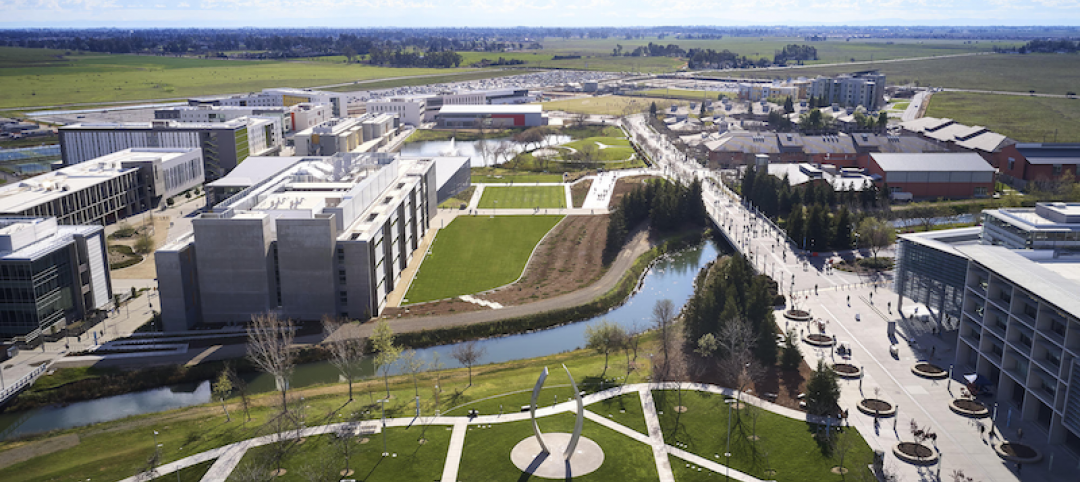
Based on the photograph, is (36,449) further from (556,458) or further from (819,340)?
(819,340)

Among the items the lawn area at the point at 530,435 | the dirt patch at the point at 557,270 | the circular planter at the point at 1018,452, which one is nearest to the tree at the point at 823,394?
the circular planter at the point at 1018,452

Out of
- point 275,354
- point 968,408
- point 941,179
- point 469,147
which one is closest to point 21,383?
point 275,354

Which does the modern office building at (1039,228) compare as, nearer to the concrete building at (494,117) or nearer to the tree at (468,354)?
the tree at (468,354)

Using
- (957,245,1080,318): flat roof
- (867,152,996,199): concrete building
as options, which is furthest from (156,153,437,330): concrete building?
(867,152,996,199): concrete building

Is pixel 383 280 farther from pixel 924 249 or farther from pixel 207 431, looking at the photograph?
pixel 924 249

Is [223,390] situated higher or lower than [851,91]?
lower
